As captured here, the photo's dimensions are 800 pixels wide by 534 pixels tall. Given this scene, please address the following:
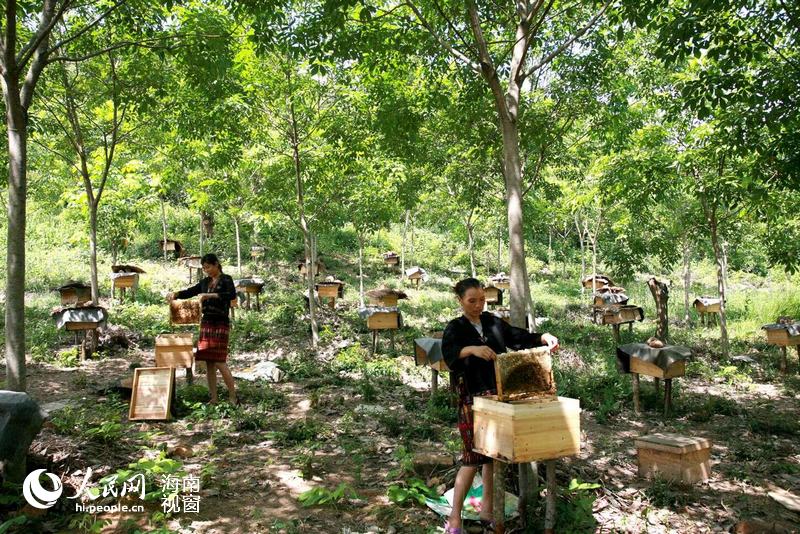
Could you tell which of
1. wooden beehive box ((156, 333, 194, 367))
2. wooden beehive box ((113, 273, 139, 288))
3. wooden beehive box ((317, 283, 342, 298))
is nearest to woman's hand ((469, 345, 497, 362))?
wooden beehive box ((156, 333, 194, 367))

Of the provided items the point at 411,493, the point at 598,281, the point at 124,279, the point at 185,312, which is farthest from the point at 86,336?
the point at 598,281

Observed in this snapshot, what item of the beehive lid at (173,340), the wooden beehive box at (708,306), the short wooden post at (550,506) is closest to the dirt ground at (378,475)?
the short wooden post at (550,506)

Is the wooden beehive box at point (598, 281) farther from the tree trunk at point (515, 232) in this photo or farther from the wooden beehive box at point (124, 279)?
the tree trunk at point (515, 232)

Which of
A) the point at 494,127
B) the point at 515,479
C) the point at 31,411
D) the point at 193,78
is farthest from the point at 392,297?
the point at 31,411

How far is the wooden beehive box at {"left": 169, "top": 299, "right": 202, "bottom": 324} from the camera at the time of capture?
7.49 metres

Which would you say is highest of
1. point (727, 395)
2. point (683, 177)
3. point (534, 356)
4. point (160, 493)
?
point (683, 177)

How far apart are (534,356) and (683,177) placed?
33.7 ft

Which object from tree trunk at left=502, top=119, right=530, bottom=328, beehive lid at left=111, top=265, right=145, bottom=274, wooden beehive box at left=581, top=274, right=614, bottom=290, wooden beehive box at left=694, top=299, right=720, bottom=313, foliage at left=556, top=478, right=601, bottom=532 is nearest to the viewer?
foliage at left=556, top=478, right=601, bottom=532

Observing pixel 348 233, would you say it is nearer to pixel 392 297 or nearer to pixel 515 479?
pixel 392 297

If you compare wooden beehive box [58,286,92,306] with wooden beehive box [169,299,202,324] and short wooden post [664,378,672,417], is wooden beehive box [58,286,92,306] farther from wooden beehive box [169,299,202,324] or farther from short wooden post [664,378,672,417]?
short wooden post [664,378,672,417]

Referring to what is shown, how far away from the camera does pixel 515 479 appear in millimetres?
4996

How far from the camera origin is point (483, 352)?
12.2 ft

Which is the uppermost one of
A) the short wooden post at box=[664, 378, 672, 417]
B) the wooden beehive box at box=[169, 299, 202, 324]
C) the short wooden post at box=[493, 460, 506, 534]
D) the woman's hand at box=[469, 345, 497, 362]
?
the wooden beehive box at box=[169, 299, 202, 324]

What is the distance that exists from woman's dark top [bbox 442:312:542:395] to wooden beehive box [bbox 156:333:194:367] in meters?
5.56
